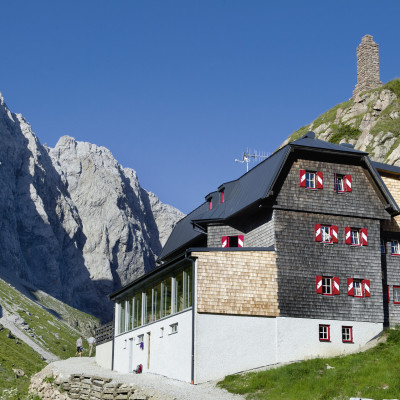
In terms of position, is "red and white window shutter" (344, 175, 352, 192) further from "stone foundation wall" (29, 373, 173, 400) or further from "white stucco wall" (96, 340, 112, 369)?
"white stucco wall" (96, 340, 112, 369)

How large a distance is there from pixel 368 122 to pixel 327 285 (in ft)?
232

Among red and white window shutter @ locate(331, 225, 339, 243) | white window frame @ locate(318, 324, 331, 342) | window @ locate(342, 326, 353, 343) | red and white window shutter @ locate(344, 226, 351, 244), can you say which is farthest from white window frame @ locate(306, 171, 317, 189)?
window @ locate(342, 326, 353, 343)

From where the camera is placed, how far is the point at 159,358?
41.0 meters

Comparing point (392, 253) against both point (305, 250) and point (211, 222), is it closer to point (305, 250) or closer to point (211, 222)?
point (305, 250)

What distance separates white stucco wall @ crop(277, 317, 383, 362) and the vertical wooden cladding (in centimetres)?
137

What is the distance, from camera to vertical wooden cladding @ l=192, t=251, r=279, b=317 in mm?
38125

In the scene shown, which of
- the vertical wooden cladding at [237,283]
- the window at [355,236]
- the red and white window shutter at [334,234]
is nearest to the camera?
the vertical wooden cladding at [237,283]

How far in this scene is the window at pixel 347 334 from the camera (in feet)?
134

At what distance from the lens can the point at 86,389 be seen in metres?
38.1

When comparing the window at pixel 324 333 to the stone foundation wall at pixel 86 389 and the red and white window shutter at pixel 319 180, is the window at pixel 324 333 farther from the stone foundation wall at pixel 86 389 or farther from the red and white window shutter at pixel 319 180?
the stone foundation wall at pixel 86 389

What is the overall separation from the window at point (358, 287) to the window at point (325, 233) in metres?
2.69

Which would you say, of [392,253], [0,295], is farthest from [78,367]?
[0,295]

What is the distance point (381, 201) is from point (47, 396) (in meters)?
24.3

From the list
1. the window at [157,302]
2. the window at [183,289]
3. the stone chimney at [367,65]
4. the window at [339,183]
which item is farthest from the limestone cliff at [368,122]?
the window at [183,289]
